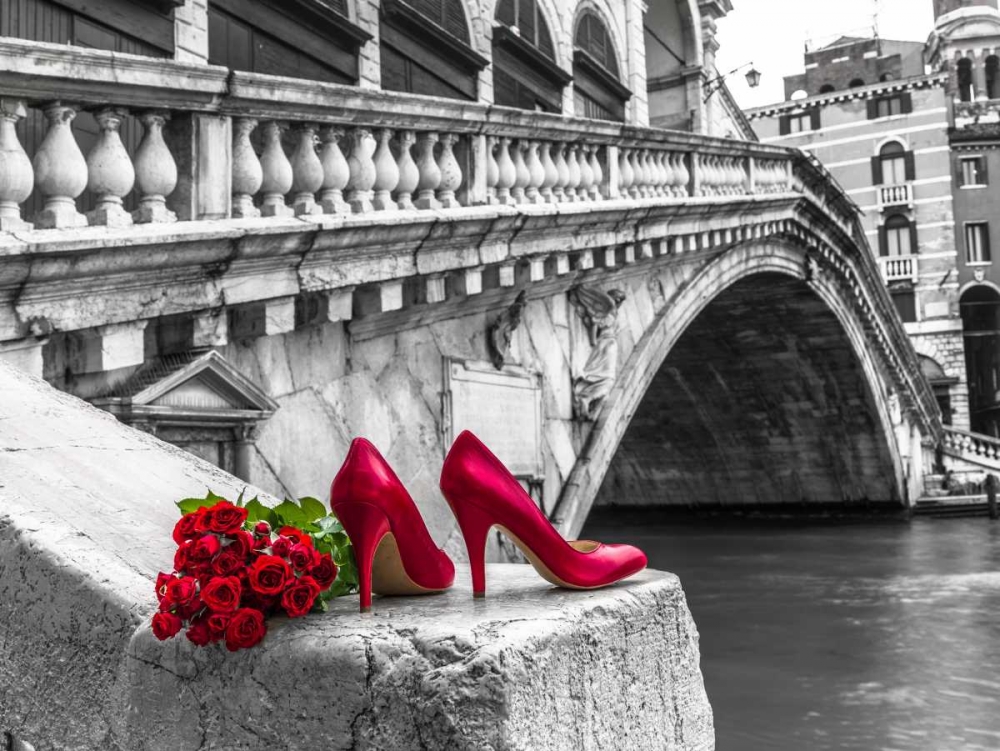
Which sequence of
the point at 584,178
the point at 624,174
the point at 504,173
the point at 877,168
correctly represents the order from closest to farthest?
the point at 504,173
the point at 584,178
the point at 624,174
the point at 877,168

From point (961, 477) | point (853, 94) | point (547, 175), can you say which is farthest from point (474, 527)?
point (853, 94)

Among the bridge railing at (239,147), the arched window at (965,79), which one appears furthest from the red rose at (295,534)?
the arched window at (965,79)

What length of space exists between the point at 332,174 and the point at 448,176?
3.47 feet

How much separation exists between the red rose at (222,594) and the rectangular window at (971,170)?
32057 mm

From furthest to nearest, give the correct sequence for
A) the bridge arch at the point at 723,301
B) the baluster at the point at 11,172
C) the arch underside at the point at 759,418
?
the arch underside at the point at 759,418, the bridge arch at the point at 723,301, the baluster at the point at 11,172

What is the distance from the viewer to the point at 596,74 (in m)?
12.0

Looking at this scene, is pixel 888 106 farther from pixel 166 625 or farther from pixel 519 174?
pixel 166 625

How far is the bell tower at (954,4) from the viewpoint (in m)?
31.8

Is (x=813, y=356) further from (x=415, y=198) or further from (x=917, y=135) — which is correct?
(x=917, y=135)

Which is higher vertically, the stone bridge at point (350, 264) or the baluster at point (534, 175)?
the baluster at point (534, 175)

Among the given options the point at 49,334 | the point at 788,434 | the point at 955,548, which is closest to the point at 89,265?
the point at 49,334

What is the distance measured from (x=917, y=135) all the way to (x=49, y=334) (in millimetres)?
30227

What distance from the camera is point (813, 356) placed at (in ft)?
54.3

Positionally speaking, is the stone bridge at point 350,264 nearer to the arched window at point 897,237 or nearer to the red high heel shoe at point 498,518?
the red high heel shoe at point 498,518
